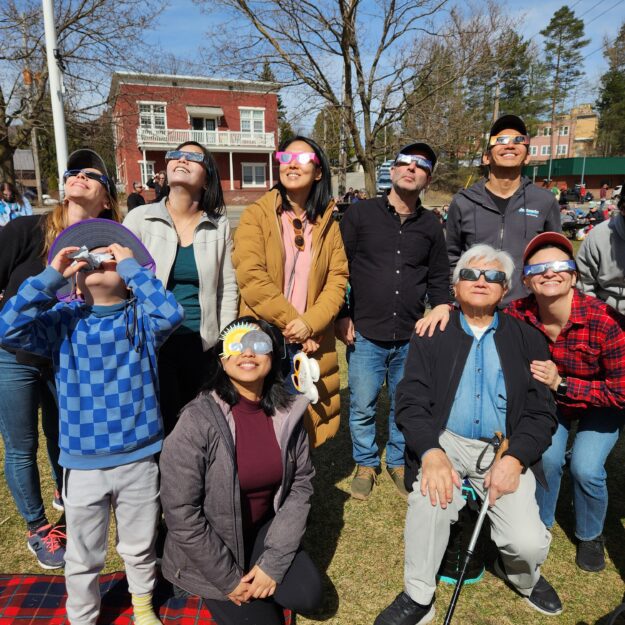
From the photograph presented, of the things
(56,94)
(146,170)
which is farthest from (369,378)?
(146,170)

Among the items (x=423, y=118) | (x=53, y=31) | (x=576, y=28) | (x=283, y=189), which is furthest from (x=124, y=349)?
(x=576, y=28)

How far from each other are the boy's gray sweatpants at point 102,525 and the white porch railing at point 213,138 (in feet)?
102

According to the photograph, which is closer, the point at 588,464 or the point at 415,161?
the point at 588,464

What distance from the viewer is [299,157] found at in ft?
9.43

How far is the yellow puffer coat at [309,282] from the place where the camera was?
2824 mm

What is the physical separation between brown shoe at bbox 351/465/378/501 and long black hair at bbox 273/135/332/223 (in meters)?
1.92

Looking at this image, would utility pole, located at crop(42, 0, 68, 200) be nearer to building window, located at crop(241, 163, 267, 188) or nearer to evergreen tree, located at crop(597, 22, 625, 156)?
building window, located at crop(241, 163, 267, 188)

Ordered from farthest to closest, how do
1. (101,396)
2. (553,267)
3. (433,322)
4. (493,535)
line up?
(433,322) → (553,267) → (493,535) → (101,396)

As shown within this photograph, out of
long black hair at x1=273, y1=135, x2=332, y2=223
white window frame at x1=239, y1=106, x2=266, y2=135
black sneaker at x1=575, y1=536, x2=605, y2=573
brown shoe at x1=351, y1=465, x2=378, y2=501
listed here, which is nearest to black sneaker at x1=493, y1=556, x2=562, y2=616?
black sneaker at x1=575, y1=536, x2=605, y2=573

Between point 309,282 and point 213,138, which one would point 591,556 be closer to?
point 309,282

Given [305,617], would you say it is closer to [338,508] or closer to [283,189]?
[338,508]

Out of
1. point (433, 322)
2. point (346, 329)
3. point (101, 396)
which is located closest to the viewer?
point (101, 396)

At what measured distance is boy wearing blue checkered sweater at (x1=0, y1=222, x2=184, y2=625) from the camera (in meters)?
2.17

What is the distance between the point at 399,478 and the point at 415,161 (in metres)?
2.29
